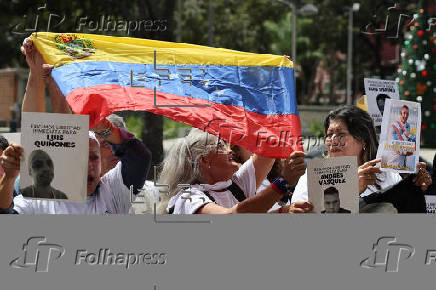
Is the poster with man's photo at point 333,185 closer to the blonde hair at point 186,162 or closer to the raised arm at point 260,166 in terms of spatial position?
the blonde hair at point 186,162

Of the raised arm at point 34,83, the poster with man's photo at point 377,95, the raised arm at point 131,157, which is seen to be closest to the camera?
the raised arm at point 34,83

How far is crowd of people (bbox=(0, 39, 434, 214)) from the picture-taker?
2.94 m

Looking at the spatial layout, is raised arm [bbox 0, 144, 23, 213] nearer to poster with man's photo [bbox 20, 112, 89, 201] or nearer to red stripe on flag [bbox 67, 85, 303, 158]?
poster with man's photo [bbox 20, 112, 89, 201]

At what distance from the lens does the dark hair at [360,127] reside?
12.3ft

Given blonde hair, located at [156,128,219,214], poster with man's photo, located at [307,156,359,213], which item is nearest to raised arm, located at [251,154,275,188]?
blonde hair, located at [156,128,219,214]

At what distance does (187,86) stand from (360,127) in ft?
3.34

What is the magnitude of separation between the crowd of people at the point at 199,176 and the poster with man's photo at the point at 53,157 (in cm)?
15

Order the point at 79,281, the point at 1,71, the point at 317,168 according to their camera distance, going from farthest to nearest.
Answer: the point at 1,71 < the point at 317,168 < the point at 79,281

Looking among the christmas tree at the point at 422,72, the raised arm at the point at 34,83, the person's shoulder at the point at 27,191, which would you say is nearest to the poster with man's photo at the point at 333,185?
the person's shoulder at the point at 27,191

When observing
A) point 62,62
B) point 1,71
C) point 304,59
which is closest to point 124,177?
point 62,62

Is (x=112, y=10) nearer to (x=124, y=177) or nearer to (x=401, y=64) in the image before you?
(x=401, y=64)

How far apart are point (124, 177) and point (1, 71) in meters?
24.9

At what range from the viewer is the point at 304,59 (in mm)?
38562

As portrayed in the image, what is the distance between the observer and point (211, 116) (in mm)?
3225
